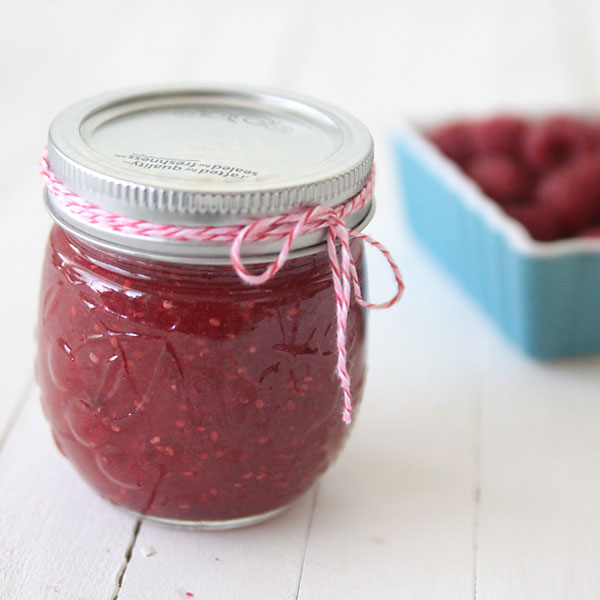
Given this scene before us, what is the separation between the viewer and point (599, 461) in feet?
3.05

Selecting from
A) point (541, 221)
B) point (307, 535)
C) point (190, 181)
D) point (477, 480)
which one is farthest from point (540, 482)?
point (190, 181)

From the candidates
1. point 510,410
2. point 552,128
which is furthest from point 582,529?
point 552,128

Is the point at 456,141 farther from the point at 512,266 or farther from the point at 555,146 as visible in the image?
the point at 512,266

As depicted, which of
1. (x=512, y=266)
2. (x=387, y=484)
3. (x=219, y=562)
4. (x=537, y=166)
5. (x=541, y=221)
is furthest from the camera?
(x=537, y=166)

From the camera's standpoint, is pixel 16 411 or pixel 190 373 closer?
pixel 190 373

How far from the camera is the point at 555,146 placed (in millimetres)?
1276

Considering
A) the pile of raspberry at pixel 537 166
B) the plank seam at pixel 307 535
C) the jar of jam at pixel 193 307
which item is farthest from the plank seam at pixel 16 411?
the pile of raspberry at pixel 537 166

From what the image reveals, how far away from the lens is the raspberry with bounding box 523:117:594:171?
1271 millimetres

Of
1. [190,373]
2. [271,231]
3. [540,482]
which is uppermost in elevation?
[271,231]

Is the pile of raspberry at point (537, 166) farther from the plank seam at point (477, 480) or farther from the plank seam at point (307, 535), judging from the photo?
the plank seam at point (307, 535)

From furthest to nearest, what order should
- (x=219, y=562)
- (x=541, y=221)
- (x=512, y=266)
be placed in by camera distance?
(x=541, y=221), (x=512, y=266), (x=219, y=562)

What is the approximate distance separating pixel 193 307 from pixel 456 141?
74 cm

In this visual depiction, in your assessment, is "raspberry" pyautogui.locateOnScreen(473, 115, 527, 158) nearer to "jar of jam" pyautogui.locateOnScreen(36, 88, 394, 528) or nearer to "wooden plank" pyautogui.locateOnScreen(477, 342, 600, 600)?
"wooden plank" pyautogui.locateOnScreen(477, 342, 600, 600)

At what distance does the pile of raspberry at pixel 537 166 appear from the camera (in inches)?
45.6
